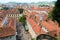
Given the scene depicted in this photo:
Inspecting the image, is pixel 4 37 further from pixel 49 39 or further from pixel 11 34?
pixel 49 39

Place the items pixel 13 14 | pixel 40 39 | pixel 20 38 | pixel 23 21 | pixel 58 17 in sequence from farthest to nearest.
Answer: pixel 13 14 < pixel 23 21 < pixel 20 38 < pixel 58 17 < pixel 40 39

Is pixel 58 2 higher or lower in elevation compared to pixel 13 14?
higher

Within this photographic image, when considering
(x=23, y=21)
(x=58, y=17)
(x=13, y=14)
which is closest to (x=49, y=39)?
(x=58, y=17)

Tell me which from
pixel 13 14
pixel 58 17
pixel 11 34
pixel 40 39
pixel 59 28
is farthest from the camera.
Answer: pixel 13 14

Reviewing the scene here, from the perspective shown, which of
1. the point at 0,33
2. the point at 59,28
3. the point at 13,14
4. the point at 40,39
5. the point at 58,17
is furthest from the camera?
the point at 13,14

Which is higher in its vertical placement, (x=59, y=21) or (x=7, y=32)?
(x=59, y=21)

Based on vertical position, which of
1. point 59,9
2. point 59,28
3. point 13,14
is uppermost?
point 59,9

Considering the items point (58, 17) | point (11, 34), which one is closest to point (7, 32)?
point (11, 34)

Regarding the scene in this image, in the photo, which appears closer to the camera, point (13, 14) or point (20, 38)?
point (20, 38)

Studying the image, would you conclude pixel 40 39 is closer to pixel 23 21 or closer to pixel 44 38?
pixel 44 38
